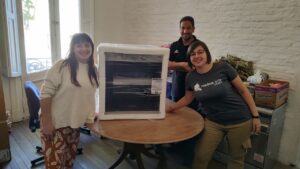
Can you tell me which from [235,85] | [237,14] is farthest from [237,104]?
[237,14]

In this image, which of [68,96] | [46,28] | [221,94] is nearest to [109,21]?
[46,28]

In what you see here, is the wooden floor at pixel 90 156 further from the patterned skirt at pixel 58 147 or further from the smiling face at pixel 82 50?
the smiling face at pixel 82 50

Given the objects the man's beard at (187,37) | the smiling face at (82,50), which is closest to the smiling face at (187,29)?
the man's beard at (187,37)

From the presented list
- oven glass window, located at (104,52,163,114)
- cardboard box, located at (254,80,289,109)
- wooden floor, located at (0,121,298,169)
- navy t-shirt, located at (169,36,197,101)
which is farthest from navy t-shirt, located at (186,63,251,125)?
wooden floor, located at (0,121,298,169)

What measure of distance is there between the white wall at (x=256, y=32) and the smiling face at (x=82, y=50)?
1919 mm

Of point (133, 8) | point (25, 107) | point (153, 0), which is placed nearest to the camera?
point (25, 107)

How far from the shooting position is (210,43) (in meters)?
3.12

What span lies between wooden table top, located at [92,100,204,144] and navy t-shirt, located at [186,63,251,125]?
164mm

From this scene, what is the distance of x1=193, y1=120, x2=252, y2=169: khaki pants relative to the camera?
1791 mm

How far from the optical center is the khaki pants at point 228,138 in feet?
5.88

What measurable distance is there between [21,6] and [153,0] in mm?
1935

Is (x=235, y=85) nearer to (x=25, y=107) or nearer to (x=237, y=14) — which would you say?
(x=237, y=14)

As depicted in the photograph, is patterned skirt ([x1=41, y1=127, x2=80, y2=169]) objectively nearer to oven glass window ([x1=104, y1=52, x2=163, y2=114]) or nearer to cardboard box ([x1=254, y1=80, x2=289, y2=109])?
oven glass window ([x1=104, y1=52, x2=163, y2=114])

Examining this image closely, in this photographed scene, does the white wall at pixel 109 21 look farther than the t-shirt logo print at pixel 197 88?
Yes
